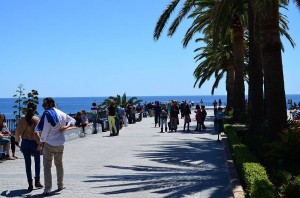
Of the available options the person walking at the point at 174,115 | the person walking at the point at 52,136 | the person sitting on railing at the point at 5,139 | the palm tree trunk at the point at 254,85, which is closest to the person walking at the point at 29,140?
the person walking at the point at 52,136

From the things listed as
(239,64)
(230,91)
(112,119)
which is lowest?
(112,119)

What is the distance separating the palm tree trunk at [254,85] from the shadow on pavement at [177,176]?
236 cm

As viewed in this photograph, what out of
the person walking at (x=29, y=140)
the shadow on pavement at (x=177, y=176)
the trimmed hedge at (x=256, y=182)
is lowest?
the shadow on pavement at (x=177, y=176)

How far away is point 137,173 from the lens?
10.6m

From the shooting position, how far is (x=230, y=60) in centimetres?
3684

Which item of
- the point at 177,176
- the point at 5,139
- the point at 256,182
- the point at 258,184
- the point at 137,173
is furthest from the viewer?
the point at 5,139

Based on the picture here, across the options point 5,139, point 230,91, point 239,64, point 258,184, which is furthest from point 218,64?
point 258,184

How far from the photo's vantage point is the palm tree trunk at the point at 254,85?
1656 cm

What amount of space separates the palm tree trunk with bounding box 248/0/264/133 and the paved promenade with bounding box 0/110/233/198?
153 cm

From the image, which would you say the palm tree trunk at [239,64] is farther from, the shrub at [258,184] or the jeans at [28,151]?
the shrub at [258,184]

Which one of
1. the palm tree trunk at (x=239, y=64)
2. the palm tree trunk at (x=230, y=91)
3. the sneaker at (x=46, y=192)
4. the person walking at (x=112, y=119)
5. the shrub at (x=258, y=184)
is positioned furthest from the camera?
the palm tree trunk at (x=230, y=91)

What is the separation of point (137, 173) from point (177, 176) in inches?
39.0

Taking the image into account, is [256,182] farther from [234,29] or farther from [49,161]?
[234,29]

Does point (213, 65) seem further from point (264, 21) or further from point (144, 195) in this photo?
point (144, 195)
